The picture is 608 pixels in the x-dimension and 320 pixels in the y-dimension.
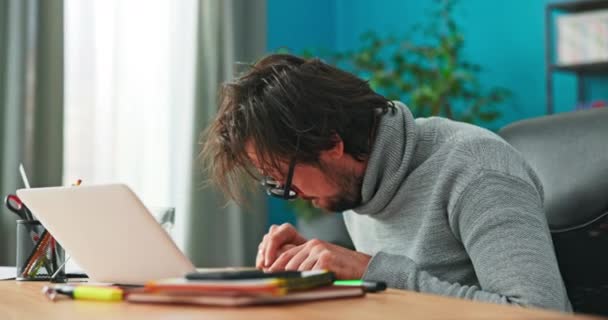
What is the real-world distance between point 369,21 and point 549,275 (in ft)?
10.9

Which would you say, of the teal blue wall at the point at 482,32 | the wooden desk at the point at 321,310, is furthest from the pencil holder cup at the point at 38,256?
the teal blue wall at the point at 482,32

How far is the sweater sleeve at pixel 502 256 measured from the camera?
1209mm

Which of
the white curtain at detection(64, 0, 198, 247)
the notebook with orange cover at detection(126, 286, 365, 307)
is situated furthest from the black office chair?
the white curtain at detection(64, 0, 198, 247)

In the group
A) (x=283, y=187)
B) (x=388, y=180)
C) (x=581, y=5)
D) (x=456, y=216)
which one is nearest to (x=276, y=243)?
(x=283, y=187)

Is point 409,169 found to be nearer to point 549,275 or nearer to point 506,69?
point 549,275

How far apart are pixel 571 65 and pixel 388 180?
2231mm

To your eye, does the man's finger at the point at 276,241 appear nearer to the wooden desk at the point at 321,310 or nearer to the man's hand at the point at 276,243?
the man's hand at the point at 276,243

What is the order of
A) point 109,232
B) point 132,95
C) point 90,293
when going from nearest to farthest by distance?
point 90,293 < point 109,232 < point 132,95

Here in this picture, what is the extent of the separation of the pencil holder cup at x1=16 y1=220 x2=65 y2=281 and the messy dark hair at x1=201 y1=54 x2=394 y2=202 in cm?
33

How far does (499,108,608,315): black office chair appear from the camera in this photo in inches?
59.8

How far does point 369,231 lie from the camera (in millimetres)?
1731

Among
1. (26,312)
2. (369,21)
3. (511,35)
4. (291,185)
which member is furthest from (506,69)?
(26,312)

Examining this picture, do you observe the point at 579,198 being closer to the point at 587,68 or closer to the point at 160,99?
the point at 587,68

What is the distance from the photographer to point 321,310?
2.85ft
